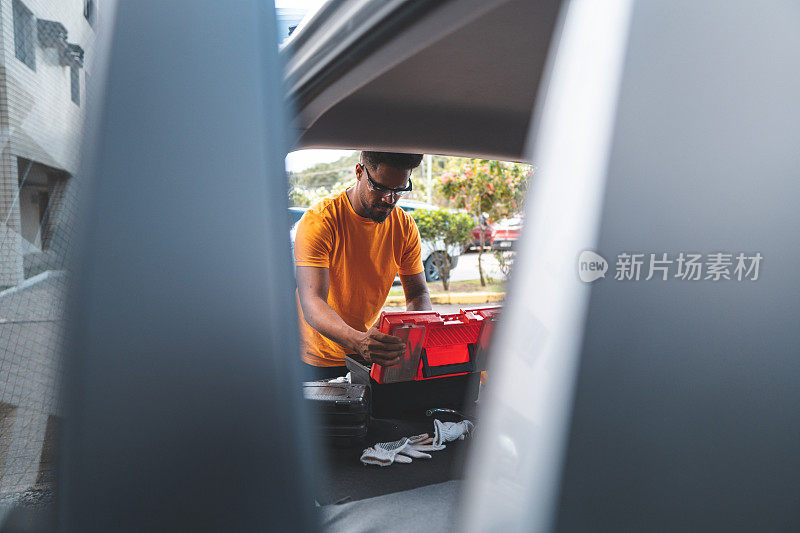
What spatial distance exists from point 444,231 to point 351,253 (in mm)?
6255

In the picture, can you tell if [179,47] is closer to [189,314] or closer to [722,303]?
[189,314]

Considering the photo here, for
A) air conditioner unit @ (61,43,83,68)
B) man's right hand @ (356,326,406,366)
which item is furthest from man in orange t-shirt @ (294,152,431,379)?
air conditioner unit @ (61,43,83,68)

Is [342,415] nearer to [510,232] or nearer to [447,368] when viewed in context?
[447,368]

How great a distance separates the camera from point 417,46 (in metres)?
0.89

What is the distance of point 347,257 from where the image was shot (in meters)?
2.82

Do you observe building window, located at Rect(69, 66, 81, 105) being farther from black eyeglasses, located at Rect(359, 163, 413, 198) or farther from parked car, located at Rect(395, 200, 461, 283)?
parked car, located at Rect(395, 200, 461, 283)

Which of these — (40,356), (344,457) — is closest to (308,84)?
(40,356)

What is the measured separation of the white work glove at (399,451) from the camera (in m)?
1.47

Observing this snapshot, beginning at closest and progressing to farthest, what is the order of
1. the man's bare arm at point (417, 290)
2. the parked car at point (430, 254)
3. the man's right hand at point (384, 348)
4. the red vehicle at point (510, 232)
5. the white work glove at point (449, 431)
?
the red vehicle at point (510, 232) < the white work glove at point (449, 431) < the man's right hand at point (384, 348) < the man's bare arm at point (417, 290) < the parked car at point (430, 254)

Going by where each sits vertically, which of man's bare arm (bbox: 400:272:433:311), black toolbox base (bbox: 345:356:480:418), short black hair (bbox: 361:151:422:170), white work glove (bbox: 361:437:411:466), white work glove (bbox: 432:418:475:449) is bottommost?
white work glove (bbox: 361:437:411:466)

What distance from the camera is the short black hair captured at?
2.63 meters

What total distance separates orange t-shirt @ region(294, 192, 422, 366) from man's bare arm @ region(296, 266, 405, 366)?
68 mm

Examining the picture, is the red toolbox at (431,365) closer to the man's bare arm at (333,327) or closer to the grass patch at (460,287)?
the man's bare arm at (333,327)

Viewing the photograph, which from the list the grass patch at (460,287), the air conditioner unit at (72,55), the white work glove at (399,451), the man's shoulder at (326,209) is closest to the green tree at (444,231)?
the grass patch at (460,287)
